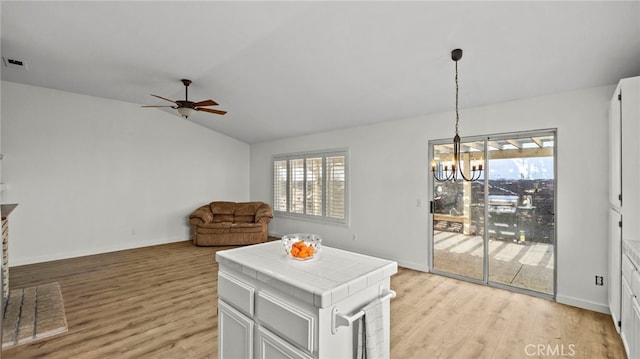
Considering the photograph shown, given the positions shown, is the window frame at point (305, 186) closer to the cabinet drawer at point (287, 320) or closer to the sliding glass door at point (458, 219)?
the sliding glass door at point (458, 219)

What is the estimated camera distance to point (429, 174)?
15.2 ft

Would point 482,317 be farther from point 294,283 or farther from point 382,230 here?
point 294,283

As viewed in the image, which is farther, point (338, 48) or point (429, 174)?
point (429, 174)

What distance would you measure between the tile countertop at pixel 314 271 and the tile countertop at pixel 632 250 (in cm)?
181

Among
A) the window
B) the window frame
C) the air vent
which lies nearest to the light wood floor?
the window frame

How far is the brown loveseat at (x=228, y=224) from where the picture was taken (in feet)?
20.7

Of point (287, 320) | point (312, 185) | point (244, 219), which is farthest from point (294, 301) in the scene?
point (244, 219)

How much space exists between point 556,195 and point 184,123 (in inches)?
279

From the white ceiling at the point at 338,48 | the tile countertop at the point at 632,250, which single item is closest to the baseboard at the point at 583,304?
the tile countertop at the point at 632,250

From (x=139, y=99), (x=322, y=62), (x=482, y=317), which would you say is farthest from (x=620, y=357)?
(x=139, y=99)

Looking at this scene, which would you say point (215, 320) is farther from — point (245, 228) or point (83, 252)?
point (83, 252)

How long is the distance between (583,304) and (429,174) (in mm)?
2342

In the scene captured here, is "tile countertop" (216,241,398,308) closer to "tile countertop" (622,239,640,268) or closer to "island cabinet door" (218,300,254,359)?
"island cabinet door" (218,300,254,359)

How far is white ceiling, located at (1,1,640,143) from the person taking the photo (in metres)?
2.56
